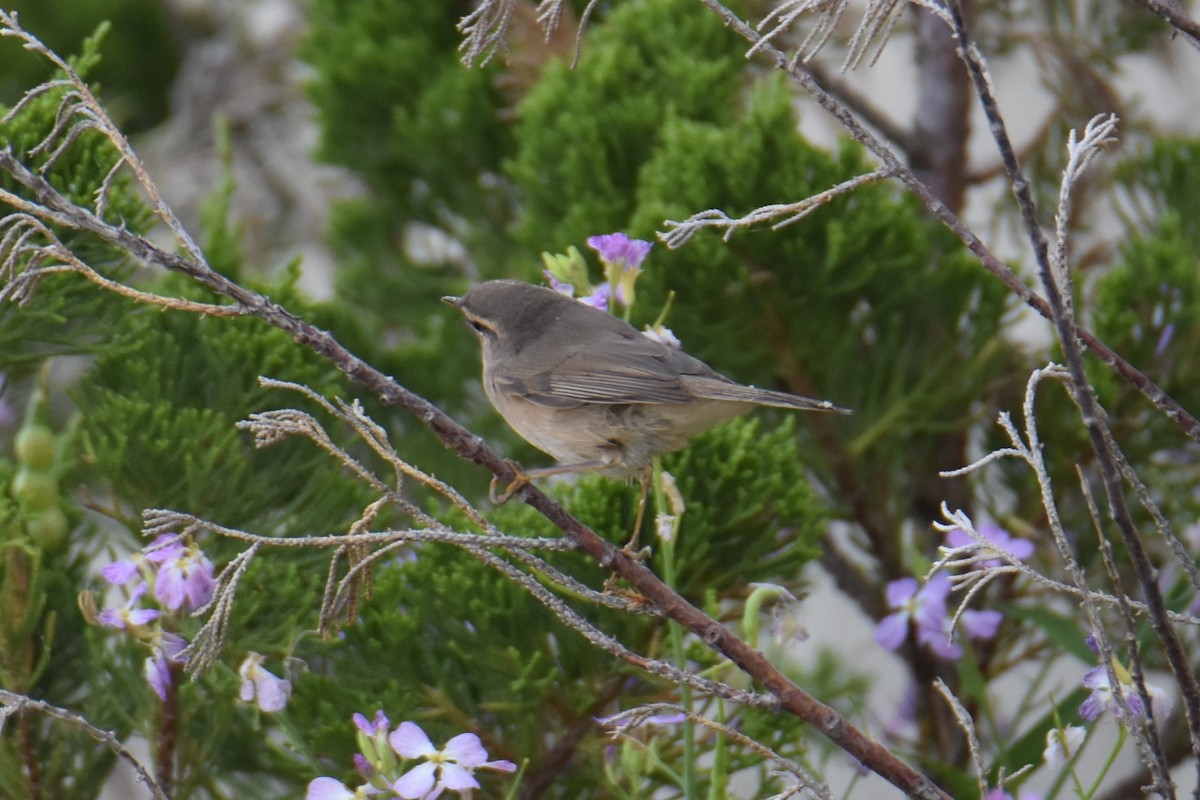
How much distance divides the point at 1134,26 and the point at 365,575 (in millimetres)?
2550

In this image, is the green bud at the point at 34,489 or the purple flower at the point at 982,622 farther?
the purple flower at the point at 982,622

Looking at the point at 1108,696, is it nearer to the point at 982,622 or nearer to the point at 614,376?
the point at 982,622

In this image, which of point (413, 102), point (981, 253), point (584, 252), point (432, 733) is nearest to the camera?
point (981, 253)

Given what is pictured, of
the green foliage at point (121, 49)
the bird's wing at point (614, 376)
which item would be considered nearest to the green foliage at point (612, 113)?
the bird's wing at point (614, 376)

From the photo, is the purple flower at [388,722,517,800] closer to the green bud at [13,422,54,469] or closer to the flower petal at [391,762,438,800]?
the flower petal at [391,762,438,800]

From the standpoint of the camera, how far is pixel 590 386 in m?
2.26

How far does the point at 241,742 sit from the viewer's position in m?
2.13

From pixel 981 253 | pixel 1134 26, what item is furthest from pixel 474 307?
pixel 1134 26

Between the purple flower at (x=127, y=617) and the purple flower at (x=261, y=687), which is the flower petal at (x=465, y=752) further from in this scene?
the purple flower at (x=127, y=617)

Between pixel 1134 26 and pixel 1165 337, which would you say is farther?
pixel 1134 26

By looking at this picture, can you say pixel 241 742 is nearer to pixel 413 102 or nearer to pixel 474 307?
pixel 474 307

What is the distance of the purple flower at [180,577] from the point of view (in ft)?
5.70

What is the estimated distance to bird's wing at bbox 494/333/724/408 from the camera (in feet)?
6.93

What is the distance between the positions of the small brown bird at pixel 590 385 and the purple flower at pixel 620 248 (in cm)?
22
